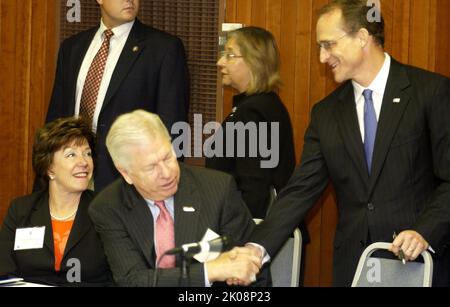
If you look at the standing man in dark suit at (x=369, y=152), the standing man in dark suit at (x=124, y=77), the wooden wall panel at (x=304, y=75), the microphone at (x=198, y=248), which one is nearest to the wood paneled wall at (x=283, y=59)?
the wooden wall panel at (x=304, y=75)

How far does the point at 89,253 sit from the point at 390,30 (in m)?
2.27

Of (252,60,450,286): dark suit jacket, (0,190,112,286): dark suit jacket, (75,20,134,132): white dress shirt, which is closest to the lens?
(252,60,450,286): dark suit jacket

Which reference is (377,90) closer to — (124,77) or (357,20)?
(357,20)

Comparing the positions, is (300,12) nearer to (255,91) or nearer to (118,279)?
(255,91)

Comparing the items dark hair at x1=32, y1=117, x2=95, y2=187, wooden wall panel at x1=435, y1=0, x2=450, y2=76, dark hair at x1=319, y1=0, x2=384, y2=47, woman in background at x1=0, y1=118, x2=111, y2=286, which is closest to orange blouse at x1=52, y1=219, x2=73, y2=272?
woman in background at x1=0, y1=118, x2=111, y2=286

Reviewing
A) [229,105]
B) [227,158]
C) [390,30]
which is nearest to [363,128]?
[227,158]

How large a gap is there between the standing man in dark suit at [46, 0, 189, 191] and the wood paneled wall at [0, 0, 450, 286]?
95 cm

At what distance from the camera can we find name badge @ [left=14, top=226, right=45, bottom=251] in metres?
4.14

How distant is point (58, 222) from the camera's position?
4.24 meters

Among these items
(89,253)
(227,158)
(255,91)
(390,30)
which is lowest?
(89,253)

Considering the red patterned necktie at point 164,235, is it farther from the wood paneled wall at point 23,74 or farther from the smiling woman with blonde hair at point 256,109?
the wood paneled wall at point 23,74

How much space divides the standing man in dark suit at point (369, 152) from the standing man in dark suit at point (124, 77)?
3.39 ft

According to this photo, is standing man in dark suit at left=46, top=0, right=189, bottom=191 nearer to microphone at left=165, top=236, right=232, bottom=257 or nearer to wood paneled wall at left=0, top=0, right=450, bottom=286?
wood paneled wall at left=0, top=0, right=450, bottom=286

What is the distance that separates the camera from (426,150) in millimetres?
3664
